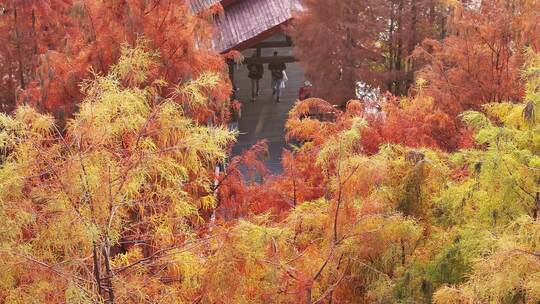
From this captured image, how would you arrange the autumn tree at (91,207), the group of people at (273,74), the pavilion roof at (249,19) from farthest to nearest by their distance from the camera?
the group of people at (273,74) < the pavilion roof at (249,19) < the autumn tree at (91,207)

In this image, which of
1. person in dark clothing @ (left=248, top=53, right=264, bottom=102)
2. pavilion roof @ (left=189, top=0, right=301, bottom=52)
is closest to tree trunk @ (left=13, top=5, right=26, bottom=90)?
pavilion roof @ (left=189, top=0, right=301, bottom=52)

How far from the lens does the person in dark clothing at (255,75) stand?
22881 mm

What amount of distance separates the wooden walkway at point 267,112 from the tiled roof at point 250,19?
2.90m

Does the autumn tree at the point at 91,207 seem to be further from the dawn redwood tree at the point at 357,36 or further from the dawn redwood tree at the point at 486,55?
the dawn redwood tree at the point at 357,36

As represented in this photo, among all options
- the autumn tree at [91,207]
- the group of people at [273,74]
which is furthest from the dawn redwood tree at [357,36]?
the autumn tree at [91,207]

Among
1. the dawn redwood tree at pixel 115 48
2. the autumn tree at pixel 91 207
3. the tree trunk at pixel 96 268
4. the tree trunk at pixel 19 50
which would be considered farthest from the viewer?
the tree trunk at pixel 19 50

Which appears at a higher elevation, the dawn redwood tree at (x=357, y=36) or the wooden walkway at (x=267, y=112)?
the dawn redwood tree at (x=357, y=36)

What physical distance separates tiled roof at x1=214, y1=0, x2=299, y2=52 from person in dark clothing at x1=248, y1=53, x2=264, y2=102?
2.07m

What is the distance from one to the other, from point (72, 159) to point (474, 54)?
31.8ft

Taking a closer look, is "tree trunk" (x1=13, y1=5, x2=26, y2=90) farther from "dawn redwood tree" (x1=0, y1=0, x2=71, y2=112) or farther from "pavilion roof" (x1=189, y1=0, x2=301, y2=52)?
A: "pavilion roof" (x1=189, y1=0, x2=301, y2=52)

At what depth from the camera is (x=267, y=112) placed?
22266mm

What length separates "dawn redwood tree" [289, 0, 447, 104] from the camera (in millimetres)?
16391

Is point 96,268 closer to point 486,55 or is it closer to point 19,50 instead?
point 486,55

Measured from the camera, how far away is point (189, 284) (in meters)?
6.71
